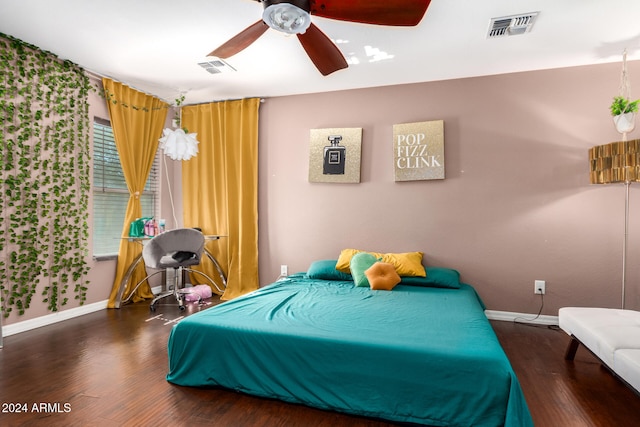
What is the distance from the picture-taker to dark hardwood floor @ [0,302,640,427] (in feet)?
5.79

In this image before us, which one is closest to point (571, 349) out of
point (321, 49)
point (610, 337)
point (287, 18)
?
point (610, 337)

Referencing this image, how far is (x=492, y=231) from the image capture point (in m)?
3.48

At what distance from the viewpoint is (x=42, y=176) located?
3131 mm

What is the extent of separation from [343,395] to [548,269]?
8.69 ft

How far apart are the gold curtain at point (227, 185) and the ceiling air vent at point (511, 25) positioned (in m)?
2.68

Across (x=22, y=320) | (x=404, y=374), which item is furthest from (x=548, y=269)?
(x=22, y=320)

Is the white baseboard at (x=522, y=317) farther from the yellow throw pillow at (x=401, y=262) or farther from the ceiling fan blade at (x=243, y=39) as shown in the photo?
the ceiling fan blade at (x=243, y=39)

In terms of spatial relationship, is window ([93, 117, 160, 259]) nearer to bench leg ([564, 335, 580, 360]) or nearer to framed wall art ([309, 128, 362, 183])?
framed wall art ([309, 128, 362, 183])

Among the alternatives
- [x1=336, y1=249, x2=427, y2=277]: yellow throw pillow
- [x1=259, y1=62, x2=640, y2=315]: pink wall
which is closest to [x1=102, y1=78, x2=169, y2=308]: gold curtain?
[x1=259, y1=62, x2=640, y2=315]: pink wall

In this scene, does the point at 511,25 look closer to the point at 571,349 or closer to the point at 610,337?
the point at 610,337

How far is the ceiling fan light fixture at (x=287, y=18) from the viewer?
5.81 feet

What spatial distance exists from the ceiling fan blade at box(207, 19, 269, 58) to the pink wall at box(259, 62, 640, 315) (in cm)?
190

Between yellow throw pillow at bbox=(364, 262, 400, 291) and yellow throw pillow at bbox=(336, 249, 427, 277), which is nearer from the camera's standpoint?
yellow throw pillow at bbox=(364, 262, 400, 291)

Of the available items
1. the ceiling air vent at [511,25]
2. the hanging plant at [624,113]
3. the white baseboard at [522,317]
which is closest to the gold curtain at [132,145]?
the ceiling air vent at [511,25]
